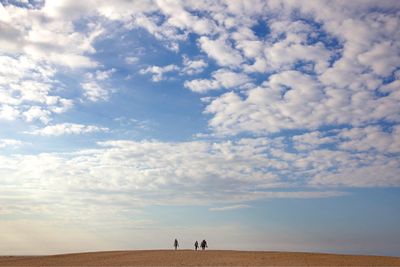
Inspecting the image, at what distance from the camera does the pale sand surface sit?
42125 mm

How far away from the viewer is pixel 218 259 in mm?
45562

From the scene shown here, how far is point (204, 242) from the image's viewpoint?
2274 inches

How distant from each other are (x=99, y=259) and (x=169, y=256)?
744 cm

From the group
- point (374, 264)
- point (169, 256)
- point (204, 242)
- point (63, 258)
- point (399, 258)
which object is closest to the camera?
point (374, 264)

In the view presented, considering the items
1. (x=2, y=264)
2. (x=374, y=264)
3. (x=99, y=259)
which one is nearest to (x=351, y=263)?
(x=374, y=264)

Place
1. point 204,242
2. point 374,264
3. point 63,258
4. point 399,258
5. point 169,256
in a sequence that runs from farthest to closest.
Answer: point 204,242 → point 63,258 → point 169,256 → point 399,258 → point 374,264

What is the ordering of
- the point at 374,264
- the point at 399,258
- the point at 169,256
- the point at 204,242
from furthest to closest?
1. the point at 204,242
2. the point at 169,256
3. the point at 399,258
4. the point at 374,264

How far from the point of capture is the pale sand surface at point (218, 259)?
42.1m

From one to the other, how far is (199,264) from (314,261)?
10432 mm

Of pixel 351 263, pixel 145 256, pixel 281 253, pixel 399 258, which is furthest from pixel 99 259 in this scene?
pixel 399 258

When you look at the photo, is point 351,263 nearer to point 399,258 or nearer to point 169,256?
point 399,258

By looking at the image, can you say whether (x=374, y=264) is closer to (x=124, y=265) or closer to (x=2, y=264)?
(x=124, y=265)

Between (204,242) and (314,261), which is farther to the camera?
(204,242)

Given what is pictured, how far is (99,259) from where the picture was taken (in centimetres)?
5019
